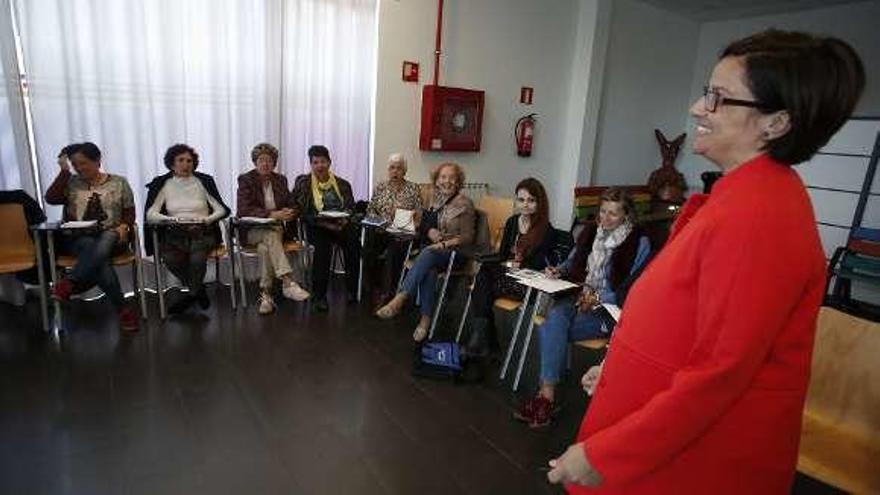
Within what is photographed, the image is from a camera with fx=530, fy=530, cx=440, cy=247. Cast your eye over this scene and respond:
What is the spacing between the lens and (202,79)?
12.8 ft

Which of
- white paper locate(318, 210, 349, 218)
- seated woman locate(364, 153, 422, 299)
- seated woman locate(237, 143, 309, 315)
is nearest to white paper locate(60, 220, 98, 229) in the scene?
seated woman locate(237, 143, 309, 315)

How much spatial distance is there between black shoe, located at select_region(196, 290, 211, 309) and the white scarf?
102 inches

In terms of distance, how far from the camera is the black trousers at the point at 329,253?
4.02 metres

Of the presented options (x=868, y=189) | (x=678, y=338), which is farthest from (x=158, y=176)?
(x=868, y=189)

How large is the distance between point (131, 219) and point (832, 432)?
3.94 metres

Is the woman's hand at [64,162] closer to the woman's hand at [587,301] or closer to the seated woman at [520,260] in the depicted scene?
the seated woman at [520,260]

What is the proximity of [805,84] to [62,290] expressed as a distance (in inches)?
A: 148

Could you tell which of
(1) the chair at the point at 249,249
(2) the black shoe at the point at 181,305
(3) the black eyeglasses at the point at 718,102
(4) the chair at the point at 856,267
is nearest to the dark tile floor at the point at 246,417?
(2) the black shoe at the point at 181,305

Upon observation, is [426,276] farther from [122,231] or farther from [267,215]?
→ [122,231]

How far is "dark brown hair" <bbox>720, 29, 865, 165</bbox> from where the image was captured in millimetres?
720

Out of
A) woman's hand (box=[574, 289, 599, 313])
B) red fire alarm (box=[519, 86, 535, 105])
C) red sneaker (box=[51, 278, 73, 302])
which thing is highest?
red fire alarm (box=[519, 86, 535, 105])

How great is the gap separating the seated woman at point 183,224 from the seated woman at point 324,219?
629mm

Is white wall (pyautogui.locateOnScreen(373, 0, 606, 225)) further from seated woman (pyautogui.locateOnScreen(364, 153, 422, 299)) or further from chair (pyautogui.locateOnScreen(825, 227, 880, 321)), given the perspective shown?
chair (pyautogui.locateOnScreen(825, 227, 880, 321))

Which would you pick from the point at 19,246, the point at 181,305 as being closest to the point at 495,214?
the point at 181,305
